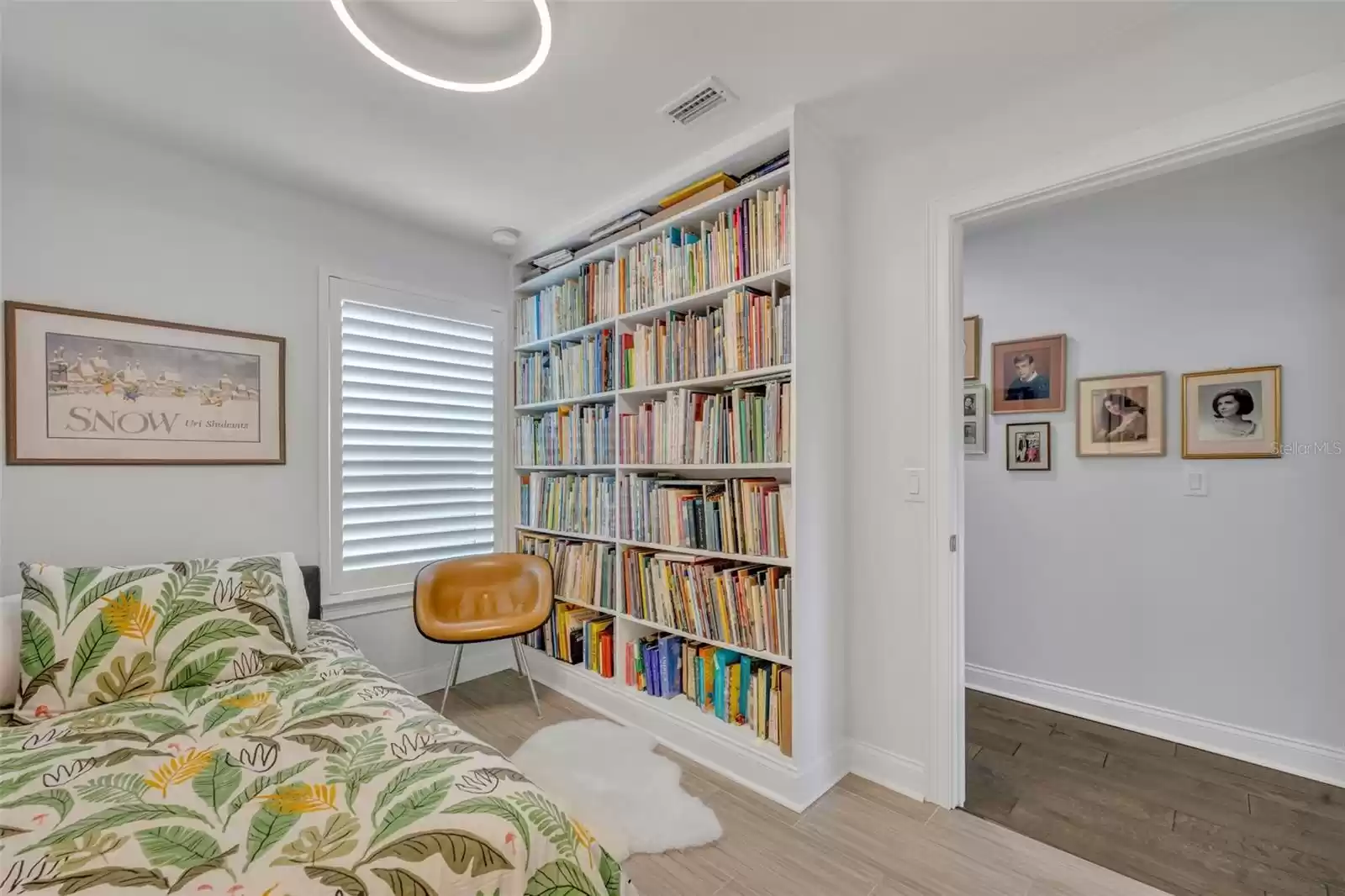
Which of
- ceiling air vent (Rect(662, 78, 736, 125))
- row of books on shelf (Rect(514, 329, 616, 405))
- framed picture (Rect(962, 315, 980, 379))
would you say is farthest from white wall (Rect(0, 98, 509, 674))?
framed picture (Rect(962, 315, 980, 379))

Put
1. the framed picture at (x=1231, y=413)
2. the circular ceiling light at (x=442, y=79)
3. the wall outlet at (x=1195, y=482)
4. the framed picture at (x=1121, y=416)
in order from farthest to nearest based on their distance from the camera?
the framed picture at (x=1121, y=416), the wall outlet at (x=1195, y=482), the framed picture at (x=1231, y=413), the circular ceiling light at (x=442, y=79)

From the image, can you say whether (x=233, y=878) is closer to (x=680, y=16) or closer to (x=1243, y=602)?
(x=680, y=16)

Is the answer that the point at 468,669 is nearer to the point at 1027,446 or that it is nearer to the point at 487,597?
the point at 487,597

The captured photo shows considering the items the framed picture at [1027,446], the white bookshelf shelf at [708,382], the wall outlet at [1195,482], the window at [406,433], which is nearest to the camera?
the white bookshelf shelf at [708,382]

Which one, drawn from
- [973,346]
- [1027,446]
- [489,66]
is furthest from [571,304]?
[1027,446]

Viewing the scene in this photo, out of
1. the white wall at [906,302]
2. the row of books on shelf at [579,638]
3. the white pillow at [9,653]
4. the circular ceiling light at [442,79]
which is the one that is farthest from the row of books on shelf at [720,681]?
the circular ceiling light at [442,79]

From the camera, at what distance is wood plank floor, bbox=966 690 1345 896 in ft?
5.54

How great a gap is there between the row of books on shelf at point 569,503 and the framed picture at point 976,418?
1992mm

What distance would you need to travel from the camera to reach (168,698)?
1.69 metres

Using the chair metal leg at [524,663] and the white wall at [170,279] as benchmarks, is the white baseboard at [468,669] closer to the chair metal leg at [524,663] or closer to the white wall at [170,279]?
the white wall at [170,279]

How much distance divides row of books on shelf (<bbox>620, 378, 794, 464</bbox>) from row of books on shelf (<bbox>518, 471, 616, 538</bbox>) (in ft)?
0.83

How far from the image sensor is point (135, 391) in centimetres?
224

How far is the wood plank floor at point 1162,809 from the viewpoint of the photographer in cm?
169

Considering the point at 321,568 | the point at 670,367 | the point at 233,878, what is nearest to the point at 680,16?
the point at 670,367
